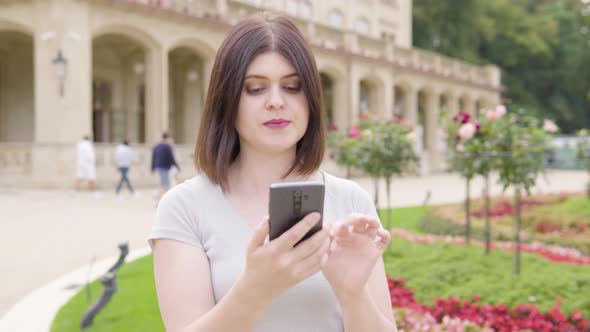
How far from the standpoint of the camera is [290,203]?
1118 millimetres

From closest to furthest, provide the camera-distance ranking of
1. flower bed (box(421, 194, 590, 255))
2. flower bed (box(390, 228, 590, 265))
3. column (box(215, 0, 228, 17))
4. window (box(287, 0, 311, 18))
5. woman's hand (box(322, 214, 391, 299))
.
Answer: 1. woman's hand (box(322, 214, 391, 299))
2. flower bed (box(390, 228, 590, 265))
3. flower bed (box(421, 194, 590, 255))
4. column (box(215, 0, 228, 17))
5. window (box(287, 0, 311, 18))

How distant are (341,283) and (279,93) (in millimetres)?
525

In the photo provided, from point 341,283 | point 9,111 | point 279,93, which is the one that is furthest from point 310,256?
point 9,111

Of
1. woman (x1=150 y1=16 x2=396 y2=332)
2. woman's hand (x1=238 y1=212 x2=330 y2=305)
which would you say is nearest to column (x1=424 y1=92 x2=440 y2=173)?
woman (x1=150 y1=16 x2=396 y2=332)

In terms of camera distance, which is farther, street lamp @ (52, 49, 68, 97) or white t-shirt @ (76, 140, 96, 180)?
street lamp @ (52, 49, 68, 97)

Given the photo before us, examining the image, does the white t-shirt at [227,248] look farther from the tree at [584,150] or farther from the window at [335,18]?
the window at [335,18]

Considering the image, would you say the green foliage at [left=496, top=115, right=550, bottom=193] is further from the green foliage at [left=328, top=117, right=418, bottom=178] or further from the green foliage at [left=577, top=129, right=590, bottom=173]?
the green foliage at [left=577, top=129, right=590, bottom=173]

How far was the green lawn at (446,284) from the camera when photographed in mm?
4156

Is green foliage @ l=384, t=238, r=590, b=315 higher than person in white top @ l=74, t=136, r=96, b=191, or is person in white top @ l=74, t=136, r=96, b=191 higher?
person in white top @ l=74, t=136, r=96, b=191

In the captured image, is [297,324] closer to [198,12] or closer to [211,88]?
[211,88]

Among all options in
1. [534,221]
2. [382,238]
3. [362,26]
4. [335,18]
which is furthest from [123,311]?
[362,26]

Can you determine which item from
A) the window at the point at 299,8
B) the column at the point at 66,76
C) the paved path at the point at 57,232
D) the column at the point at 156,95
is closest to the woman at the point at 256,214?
the paved path at the point at 57,232

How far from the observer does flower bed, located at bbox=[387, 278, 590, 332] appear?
3764 mm

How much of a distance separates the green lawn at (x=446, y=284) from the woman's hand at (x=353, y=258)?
2.97 metres
